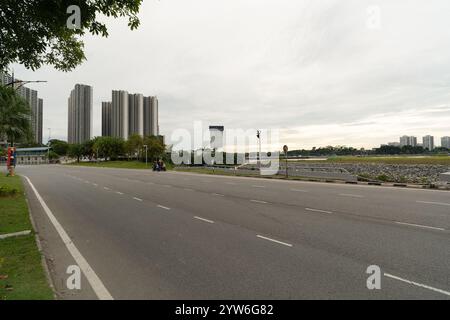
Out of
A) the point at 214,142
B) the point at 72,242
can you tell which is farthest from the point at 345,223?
the point at 214,142

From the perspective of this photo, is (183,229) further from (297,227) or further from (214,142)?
(214,142)

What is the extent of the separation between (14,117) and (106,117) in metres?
111

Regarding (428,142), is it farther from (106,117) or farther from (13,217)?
(13,217)

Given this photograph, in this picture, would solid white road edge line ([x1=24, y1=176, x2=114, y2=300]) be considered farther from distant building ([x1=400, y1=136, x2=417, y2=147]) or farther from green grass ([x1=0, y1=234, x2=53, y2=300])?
distant building ([x1=400, y1=136, x2=417, y2=147])

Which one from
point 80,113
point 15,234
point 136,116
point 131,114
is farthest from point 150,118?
point 15,234

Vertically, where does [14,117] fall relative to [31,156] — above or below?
above

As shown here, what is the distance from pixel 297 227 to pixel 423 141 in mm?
209754

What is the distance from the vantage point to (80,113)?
127 meters

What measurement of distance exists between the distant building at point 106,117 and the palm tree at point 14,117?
102 m

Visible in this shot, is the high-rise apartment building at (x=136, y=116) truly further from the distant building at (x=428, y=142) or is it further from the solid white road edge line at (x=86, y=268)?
the distant building at (x=428, y=142)

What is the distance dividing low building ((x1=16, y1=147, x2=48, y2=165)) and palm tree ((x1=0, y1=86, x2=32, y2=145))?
427 feet

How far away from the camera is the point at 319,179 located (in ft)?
91.1

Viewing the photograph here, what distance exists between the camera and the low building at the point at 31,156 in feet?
454

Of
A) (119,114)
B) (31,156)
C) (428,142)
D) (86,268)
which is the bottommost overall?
(86,268)
